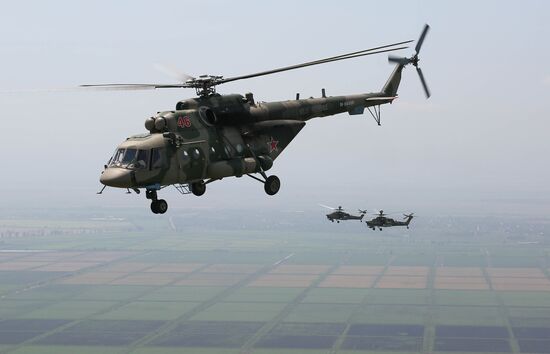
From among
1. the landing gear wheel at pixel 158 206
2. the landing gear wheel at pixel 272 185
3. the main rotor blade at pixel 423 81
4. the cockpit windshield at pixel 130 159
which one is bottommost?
the landing gear wheel at pixel 158 206

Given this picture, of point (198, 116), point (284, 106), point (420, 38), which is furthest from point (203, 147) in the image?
point (420, 38)

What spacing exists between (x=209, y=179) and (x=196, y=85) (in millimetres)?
4592

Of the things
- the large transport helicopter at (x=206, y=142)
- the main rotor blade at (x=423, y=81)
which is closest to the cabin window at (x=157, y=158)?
the large transport helicopter at (x=206, y=142)

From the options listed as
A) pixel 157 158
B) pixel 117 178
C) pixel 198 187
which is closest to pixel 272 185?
pixel 198 187

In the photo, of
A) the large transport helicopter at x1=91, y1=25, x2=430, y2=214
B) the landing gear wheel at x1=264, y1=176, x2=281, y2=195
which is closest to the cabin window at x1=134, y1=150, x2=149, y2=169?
the large transport helicopter at x1=91, y1=25, x2=430, y2=214

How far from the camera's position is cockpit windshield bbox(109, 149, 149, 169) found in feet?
120

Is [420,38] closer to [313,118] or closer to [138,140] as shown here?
[313,118]

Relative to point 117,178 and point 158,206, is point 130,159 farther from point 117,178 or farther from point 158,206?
point 158,206

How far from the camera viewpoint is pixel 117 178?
35.7 meters

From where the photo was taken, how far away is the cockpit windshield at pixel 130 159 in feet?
120

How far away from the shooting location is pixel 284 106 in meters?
45.6

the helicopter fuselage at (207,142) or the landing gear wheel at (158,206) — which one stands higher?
the helicopter fuselage at (207,142)

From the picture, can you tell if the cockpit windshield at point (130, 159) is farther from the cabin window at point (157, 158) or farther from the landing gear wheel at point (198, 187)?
the landing gear wheel at point (198, 187)

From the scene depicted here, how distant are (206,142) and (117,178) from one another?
5698 millimetres
